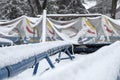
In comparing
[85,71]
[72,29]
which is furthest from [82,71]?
[72,29]

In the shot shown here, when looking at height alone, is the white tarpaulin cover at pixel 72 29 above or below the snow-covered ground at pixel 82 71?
below

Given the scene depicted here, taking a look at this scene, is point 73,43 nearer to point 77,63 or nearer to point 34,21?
point 34,21

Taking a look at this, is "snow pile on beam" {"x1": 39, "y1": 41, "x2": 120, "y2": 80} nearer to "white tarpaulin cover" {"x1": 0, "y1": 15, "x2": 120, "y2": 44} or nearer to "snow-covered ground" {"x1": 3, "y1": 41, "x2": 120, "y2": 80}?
"snow-covered ground" {"x1": 3, "y1": 41, "x2": 120, "y2": 80}

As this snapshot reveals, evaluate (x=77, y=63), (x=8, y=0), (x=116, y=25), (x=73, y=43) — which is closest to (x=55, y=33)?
(x=73, y=43)

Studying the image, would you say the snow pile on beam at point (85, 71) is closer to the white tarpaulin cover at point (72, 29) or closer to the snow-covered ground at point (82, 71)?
the snow-covered ground at point (82, 71)

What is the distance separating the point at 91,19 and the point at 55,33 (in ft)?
4.29

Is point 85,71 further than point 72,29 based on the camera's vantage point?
No

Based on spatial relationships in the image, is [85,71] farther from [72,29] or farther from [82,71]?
[72,29]

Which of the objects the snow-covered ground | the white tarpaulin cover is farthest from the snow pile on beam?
the white tarpaulin cover

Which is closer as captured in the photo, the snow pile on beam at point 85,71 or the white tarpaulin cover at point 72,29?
the snow pile on beam at point 85,71

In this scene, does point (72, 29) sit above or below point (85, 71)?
below

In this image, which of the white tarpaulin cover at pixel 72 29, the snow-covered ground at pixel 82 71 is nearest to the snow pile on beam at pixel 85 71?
the snow-covered ground at pixel 82 71

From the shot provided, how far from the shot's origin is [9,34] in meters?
13.4

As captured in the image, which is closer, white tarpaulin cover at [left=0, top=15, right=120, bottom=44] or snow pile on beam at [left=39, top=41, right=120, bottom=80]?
snow pile on beam at [left=39, top=41, right=120, bottom=80]
